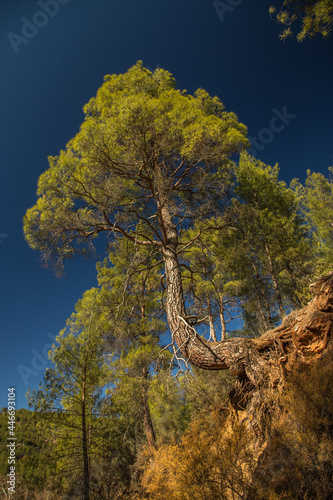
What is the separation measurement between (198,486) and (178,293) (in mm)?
2725

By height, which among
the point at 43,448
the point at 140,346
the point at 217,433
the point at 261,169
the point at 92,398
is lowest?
the point at 43,448

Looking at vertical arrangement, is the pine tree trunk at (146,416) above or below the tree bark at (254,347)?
below

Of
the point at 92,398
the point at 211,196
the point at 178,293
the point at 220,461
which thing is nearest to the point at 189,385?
the point at 220,461

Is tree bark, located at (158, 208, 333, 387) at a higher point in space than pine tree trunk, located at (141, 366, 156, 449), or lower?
higher

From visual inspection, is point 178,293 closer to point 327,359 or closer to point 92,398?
point 327,359

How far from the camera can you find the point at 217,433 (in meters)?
2.37

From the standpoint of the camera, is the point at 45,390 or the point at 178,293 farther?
the point at 45,390

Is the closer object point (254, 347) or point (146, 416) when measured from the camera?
point (254, 347)

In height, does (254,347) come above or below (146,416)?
above

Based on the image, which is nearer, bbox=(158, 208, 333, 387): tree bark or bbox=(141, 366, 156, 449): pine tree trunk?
bbox=(158, 208, 333, 387): tree bark

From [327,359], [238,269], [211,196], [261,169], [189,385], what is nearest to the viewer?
[327,359]

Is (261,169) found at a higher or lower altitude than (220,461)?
higher

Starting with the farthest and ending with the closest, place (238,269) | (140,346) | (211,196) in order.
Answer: (238,269) → (140,346) → (211,196)

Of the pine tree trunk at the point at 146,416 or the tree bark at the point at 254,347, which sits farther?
the pine tree trunk at the point at 146,416
